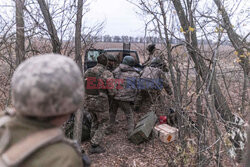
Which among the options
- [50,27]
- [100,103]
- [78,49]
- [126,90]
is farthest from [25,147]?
[126,90]

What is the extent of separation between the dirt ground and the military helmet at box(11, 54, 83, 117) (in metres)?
2.75

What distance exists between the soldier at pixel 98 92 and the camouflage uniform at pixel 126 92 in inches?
19.1

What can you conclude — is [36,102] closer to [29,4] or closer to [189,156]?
[189,156]

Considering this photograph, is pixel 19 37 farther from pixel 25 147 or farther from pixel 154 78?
pixel 25 147

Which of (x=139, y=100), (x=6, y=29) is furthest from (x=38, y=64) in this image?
(x=139, y=100)

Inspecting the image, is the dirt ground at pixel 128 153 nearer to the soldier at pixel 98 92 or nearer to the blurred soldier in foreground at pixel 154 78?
the soldier at pixel 98 92

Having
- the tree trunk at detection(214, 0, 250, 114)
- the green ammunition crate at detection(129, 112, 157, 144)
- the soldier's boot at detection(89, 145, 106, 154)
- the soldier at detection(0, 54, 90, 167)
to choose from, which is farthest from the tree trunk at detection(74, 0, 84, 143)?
the tree trunk at detection(214, 0, 250, 114)

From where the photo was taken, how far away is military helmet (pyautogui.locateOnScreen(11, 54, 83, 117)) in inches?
37.4

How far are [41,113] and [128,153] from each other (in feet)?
11.1

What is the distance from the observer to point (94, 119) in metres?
4.35

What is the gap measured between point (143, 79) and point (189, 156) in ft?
9.18

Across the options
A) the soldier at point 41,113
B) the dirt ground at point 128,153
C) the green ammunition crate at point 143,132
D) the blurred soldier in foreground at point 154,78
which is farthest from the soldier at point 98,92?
the soldier at point 41,113

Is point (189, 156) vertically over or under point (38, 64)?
under

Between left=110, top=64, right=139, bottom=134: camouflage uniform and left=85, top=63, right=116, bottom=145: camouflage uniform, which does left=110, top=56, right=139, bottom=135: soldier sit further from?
left=85, top=63, right=116, bottom=145: camouflage uniform
